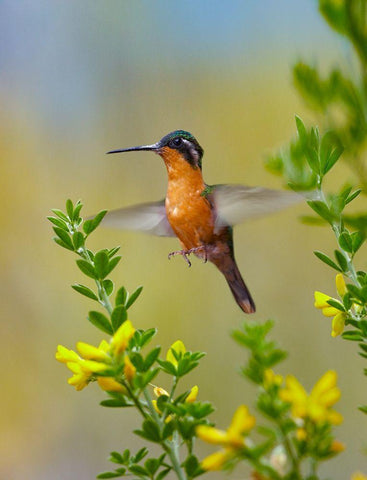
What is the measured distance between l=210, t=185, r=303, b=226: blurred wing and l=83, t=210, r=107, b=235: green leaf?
1.24 ft

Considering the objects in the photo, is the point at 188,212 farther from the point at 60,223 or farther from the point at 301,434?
the point at 301,434

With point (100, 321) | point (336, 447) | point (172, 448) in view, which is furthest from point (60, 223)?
point (336, 447)

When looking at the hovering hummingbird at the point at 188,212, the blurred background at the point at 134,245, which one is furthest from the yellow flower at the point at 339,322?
the blurred background at the point at 134,245

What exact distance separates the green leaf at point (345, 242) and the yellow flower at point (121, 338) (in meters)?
0.22

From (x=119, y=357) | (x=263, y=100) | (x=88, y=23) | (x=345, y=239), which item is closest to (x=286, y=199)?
(x=345, y=239)

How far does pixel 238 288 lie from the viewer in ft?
4.46

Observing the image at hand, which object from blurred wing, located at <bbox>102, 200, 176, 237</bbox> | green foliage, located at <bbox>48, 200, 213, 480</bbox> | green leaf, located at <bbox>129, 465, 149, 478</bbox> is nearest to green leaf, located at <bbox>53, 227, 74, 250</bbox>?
green foliage, located at <bbox>48, 200, 213, 480</bbox>

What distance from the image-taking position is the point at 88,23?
5.57 meters

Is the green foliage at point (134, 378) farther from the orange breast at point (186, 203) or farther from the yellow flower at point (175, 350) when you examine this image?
the orange breast at point (186, 203)

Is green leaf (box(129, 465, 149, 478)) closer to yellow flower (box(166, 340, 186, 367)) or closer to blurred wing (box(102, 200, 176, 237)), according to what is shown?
yellow flower (box(166, 340, 186, 367))

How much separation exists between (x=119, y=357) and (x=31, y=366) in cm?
→ 452

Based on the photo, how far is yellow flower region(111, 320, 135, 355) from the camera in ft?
1.62

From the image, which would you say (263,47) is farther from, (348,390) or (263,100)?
(348,390)

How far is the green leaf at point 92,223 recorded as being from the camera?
62 centimetres
